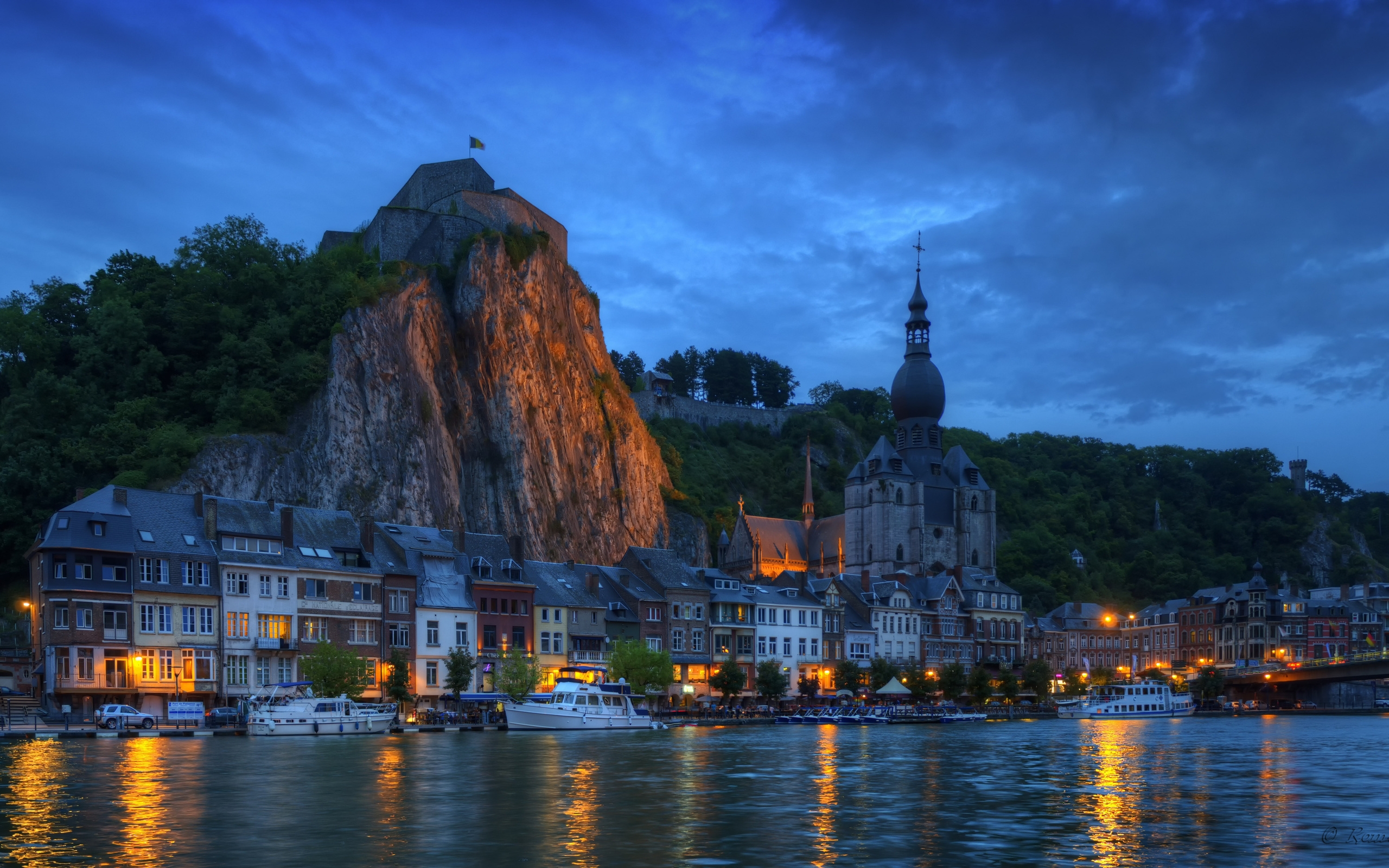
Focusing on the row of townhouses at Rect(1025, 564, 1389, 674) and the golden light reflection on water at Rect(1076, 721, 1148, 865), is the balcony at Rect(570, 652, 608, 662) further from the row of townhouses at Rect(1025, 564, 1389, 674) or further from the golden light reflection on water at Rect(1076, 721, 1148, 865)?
the row of townhouses at Rect(1025, 564, 1389, 674)

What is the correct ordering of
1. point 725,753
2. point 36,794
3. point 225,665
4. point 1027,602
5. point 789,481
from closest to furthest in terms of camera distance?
point 36,794 → point 725,753 → point 225,665 → point 1027,602 → point 789,481

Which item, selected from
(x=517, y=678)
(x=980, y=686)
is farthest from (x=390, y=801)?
(x=980, y=686)

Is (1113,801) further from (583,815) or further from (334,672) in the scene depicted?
(334,672)

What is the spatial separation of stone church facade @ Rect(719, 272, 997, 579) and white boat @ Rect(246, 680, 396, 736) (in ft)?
284

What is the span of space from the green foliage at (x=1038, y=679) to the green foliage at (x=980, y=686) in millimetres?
8139

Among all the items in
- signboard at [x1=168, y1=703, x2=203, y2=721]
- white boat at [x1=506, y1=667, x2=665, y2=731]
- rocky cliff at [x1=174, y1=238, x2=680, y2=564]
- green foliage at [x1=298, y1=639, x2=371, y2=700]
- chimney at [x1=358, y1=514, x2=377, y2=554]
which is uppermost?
rocky cliff at [x1=174, y1=238, x2=680, y2=564]

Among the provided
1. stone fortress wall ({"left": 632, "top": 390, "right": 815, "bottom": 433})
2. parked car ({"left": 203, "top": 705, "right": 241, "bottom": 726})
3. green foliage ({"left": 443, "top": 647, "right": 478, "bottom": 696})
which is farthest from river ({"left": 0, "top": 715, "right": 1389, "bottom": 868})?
stone fortress wall ({"left": 632, "top": 390, "right": 815, "bottom": 433})

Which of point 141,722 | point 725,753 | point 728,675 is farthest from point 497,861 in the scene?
point 728,675

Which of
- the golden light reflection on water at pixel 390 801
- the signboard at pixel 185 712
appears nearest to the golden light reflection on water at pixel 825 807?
the golden light reflection on water at pixel 390 801

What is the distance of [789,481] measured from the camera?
19150 centimetres

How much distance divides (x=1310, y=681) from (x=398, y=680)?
284 ft

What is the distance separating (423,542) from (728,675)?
70.8 ft

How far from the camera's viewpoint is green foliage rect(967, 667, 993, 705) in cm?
10388

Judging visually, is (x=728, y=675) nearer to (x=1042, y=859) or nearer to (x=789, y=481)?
(x=1042, y=859)
